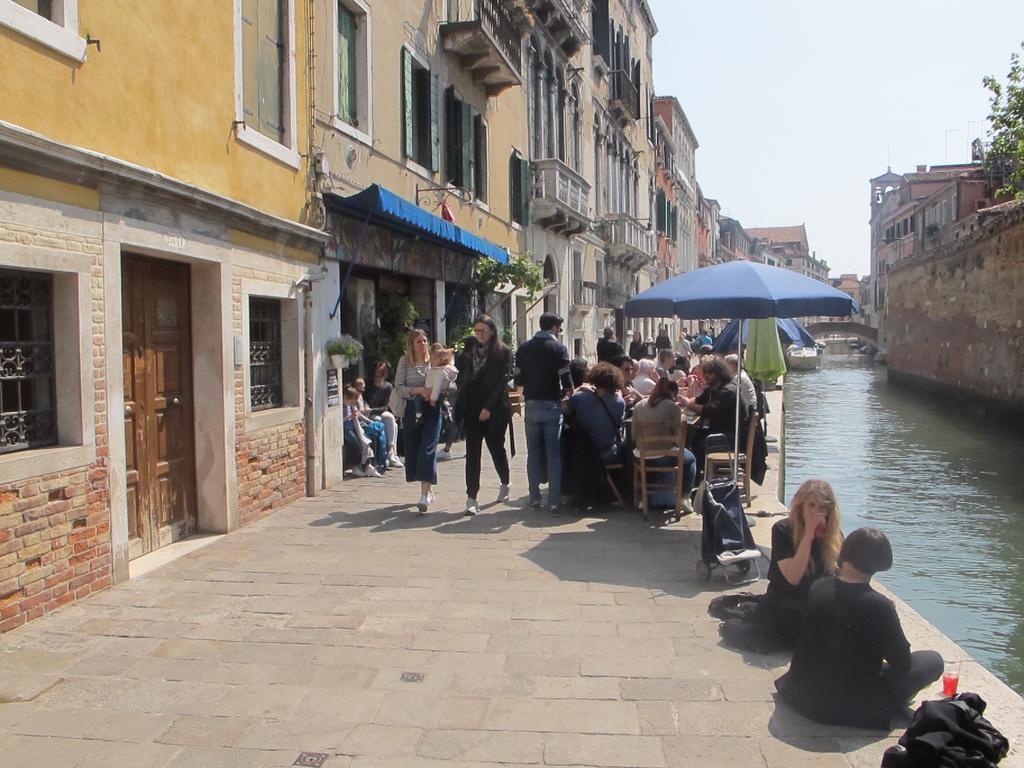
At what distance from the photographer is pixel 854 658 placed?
3.78 meters

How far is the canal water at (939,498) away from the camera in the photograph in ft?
26.3

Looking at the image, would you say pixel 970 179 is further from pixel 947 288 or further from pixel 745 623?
pixel 745 623

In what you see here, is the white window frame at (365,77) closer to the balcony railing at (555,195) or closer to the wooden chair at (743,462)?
the wooden chair at (743,462)

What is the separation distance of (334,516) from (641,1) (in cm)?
2966

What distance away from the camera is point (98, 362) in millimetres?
5656

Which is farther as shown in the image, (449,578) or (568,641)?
(449,578)

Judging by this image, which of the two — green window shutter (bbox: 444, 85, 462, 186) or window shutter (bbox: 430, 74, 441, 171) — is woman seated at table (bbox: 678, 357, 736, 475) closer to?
window shutter (bbox: 430, 74, 441, 171)

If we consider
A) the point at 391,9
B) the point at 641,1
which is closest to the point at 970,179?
the point at 641,1

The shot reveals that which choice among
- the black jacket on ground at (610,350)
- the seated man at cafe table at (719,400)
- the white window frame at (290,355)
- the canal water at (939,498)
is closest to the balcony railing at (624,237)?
the canal water at (939,498)

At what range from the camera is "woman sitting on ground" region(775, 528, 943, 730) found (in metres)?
3.77

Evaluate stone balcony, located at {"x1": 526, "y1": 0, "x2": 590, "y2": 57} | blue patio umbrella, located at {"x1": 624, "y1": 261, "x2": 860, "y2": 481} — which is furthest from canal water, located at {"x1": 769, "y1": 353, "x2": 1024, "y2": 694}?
stone balcony, located at {"x1": 526, "y1": 0, "x2": 590, "y2": 57}

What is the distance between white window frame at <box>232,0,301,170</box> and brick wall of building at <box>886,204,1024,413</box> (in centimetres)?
1995

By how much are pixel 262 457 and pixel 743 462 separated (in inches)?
167

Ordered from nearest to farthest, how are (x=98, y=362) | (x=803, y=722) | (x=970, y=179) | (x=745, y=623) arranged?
(x=803, y=722)
(x=745, y=623)
(x=98, y=362)
(x=970, y=179)
